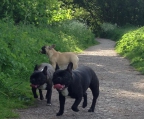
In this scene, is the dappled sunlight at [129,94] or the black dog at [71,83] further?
the dappled sunlight at [129,94]

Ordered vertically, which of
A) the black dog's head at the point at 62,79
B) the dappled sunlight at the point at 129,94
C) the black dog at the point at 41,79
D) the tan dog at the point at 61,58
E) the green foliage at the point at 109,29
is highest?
the black dog's head at the point at 62,79

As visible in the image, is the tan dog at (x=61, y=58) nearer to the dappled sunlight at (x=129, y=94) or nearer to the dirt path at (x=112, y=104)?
the dirt path at (x=112, y=104)

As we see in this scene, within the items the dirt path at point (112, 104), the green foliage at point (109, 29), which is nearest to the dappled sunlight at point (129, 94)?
the dirt path at point (112, 104)

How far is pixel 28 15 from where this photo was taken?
2350cm

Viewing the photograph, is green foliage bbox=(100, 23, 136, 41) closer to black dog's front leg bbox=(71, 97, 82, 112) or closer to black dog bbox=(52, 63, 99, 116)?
black dog bbox=(52, 63, 99, 116)

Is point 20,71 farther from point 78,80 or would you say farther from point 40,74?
point 78,80

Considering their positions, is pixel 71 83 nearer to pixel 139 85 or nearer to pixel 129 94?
pixel 129 94

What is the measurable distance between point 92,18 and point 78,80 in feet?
188

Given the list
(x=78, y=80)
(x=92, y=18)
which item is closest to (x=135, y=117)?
(x=78, y=80)

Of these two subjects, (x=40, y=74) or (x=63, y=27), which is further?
(x=63, y=27)

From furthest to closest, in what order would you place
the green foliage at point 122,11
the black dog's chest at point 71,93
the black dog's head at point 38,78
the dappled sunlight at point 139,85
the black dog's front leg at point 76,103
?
the green foliage at point 122,11, the dappled sunlight at point 139,85, the black dog's head at point 38,78, the black dog's front leg at point 76,103, the black dog's chest at point 71,93

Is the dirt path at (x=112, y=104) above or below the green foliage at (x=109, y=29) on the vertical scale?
above

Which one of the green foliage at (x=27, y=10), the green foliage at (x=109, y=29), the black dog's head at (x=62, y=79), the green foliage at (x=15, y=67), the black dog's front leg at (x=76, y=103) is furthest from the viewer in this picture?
the green foliage at (x=109, y=29)

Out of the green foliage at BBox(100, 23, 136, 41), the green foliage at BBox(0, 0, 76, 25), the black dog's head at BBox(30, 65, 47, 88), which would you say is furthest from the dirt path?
the green foliage at BBox(100, 23, 136, 41)
